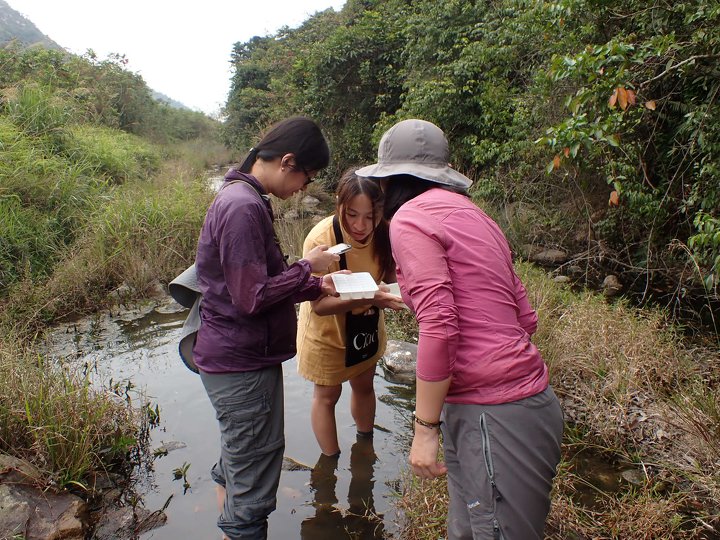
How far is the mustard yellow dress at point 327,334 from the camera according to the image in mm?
2775

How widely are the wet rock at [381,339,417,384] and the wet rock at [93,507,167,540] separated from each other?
2247mm

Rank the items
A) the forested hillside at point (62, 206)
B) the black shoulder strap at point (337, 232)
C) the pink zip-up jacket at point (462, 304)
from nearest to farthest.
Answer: the pink zip-up jacket at point (462, 304), the black shoulder strap at point (337, 232), the forested hillside at point (62, 206)

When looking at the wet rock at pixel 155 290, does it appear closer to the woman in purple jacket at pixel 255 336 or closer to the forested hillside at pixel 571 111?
the forested hillside at pixel 571 111

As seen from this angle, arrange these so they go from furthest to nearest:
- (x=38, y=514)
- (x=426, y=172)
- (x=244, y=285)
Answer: (x=38, y=514)
(x=244, y=285)
(x=426, y=172)

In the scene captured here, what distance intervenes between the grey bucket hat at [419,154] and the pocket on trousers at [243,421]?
102cm

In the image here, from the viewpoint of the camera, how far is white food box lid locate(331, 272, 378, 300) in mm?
2381

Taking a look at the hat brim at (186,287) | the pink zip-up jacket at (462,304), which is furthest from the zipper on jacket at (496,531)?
the hat brim at (186,287)

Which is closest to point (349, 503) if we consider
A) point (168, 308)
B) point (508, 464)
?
point (508, 464)

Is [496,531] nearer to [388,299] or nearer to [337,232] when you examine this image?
[388,299]

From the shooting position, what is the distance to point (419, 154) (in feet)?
5.56

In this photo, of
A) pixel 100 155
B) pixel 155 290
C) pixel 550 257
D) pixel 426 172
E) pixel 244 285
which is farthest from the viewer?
pixel 100 155

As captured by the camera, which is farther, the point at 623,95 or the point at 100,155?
the point at 100,155

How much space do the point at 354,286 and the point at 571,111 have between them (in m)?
4.51

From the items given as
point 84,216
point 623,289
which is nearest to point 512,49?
point 623,289
